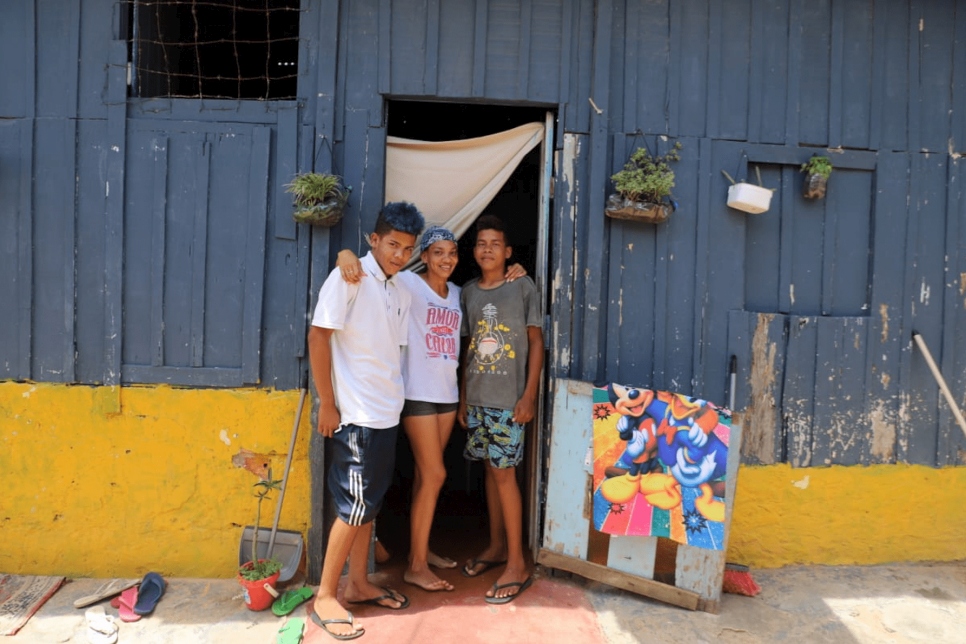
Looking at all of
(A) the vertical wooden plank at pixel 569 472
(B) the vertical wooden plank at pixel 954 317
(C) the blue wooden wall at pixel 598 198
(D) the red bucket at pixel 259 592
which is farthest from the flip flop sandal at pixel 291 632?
(B) the vertical wooden plank at pixel 954 317

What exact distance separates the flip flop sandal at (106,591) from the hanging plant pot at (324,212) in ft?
7.56

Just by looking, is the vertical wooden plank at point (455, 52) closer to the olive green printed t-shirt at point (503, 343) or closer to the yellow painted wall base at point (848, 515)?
the olive green printed t-shirt at point (503, 343)

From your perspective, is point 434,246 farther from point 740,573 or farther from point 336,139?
point 740,573

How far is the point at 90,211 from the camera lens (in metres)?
3.71

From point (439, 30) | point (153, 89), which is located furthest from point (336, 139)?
point (153, 89)

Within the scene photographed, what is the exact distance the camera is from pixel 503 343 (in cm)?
365

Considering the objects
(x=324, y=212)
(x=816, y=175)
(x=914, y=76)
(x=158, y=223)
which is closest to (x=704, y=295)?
(x=816, y=175)

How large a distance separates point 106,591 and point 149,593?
0.25m

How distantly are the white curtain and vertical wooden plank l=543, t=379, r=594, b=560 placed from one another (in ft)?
3.96

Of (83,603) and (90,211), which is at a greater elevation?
(90,211)

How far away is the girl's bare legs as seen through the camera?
3.55 meters

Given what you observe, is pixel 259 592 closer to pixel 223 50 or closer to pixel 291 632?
pixel 291 632

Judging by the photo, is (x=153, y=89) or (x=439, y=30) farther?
(x=153, y=89)

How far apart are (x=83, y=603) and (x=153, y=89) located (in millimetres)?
3151
